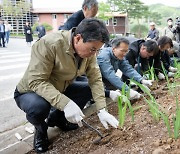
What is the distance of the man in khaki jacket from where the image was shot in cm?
165

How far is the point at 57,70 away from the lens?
1908 millimetres

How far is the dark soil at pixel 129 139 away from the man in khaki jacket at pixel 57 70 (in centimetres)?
13

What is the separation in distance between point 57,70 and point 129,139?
2.50 feet

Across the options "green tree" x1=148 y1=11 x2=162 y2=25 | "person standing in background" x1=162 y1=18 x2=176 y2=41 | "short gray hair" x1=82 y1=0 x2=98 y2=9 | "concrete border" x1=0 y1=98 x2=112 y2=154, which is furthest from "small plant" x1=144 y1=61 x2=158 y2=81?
"green tree" x1=148 y1=11 x2=162 y2=25

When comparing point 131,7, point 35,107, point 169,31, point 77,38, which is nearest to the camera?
point 77,38

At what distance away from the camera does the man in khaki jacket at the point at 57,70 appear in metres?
1.65

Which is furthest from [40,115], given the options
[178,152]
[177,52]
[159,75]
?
[177,52]

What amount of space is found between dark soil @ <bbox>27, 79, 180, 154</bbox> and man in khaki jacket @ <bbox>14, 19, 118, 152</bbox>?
13cm

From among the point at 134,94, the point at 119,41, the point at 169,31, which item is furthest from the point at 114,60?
the point at 169,31

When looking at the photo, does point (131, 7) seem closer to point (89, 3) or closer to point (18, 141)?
point (89, 3)

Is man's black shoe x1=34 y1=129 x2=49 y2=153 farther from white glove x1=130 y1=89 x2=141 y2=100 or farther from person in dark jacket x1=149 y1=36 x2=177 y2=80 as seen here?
person in dark jacket x1=149 y1=36 x2=177 y2=80

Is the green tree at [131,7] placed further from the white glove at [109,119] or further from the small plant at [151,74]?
the white glove at [109,119]

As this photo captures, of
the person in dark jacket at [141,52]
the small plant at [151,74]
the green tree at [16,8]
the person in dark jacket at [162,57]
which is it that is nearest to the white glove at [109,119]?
the small plant at [151,74]

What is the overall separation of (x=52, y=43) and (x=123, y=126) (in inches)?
35.9
